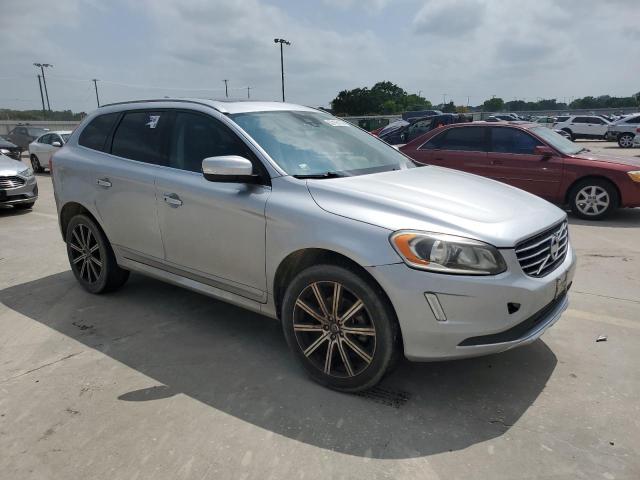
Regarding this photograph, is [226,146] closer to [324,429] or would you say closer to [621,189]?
[324,429]

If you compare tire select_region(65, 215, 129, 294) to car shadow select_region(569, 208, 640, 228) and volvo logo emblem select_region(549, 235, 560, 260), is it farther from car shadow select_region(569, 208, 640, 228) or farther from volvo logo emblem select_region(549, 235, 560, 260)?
car shadow select_region(569, 208, 640, 228)

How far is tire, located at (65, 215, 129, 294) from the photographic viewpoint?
451cm

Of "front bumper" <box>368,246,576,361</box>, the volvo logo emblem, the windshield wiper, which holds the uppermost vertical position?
the windshield wiper

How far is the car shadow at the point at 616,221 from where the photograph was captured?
7590 millimetres

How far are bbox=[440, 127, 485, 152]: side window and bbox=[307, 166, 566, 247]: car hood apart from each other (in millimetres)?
5636

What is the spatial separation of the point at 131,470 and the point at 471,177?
2927mm

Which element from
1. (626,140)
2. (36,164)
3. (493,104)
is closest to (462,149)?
(36,164)

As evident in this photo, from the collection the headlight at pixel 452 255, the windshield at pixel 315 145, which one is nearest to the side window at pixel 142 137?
the windshield at pixel 315 145

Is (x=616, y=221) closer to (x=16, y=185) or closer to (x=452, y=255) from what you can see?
(x=452, y=255)

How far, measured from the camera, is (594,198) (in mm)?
7902

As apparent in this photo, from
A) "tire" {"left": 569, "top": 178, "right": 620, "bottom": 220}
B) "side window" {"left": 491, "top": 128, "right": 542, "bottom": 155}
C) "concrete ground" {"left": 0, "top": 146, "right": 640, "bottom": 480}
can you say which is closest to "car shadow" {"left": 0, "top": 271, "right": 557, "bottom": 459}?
"concrete ground" {"left": 0, "top": 146, "right": 640, "bottom": 480}

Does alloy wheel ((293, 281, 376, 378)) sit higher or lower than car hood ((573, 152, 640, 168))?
lower

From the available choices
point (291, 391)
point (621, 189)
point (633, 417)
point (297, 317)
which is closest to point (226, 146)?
point (297, 317)

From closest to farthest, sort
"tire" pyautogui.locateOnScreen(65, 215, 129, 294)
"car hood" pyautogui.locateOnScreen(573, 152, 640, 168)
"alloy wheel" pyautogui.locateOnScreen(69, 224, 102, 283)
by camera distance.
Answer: "tire" pyautogui.locateOnScreen(65, 215, 129, 294)
"alloy wheel" pyautogui.locateOnScreen(69, 224, 102, 283)
"car hood" pyautogui.locateOnScreen(573, 152, 640, 168)
